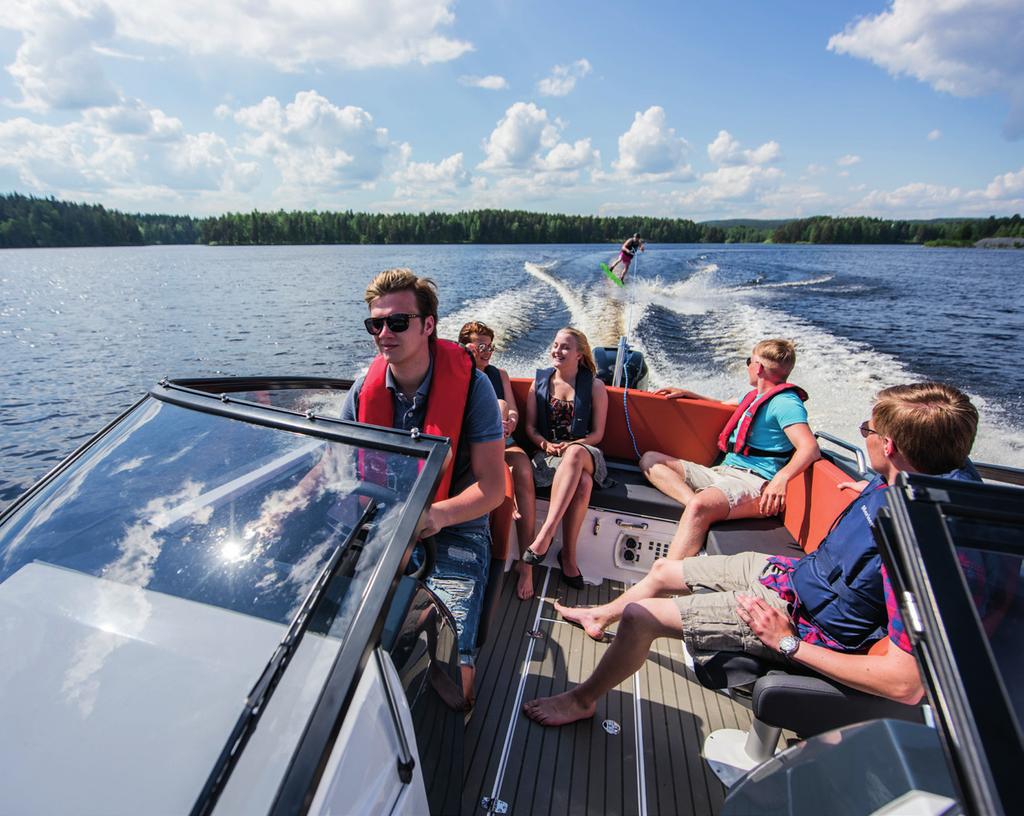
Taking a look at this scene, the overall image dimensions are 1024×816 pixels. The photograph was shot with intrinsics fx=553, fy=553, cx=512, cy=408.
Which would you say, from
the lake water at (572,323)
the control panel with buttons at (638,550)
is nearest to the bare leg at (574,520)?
the control panel with buttons at (638,550)

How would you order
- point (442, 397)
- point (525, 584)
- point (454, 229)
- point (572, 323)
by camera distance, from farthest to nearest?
point (454, 229), point (572, 323), point (525, 584), point (442, 397)

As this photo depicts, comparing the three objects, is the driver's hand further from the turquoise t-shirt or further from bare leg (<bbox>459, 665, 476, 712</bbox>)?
A: the turquoise t-shirt

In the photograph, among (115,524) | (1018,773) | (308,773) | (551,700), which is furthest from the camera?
(551,700)

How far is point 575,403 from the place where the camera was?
10.6ft

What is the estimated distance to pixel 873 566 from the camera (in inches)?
56.3

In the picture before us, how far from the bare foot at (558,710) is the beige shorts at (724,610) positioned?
0.48 metres

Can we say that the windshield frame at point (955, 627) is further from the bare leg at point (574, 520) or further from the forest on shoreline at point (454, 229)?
the forest on shoreline at point (454, 229)

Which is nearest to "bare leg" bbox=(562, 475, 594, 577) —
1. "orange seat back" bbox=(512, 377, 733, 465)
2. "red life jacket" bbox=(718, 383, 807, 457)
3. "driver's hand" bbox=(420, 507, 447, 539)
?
"orange seat back" bbox=(512, 377, 733, 465)

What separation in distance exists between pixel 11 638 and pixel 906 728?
5.05 ft

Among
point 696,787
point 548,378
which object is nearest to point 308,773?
point 696,787

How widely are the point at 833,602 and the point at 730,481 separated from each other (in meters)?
1.33

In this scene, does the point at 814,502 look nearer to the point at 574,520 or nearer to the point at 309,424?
the point at 574,520

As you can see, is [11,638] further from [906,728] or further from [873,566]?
[873,566]

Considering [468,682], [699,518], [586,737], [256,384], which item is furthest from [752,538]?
[256,384]
